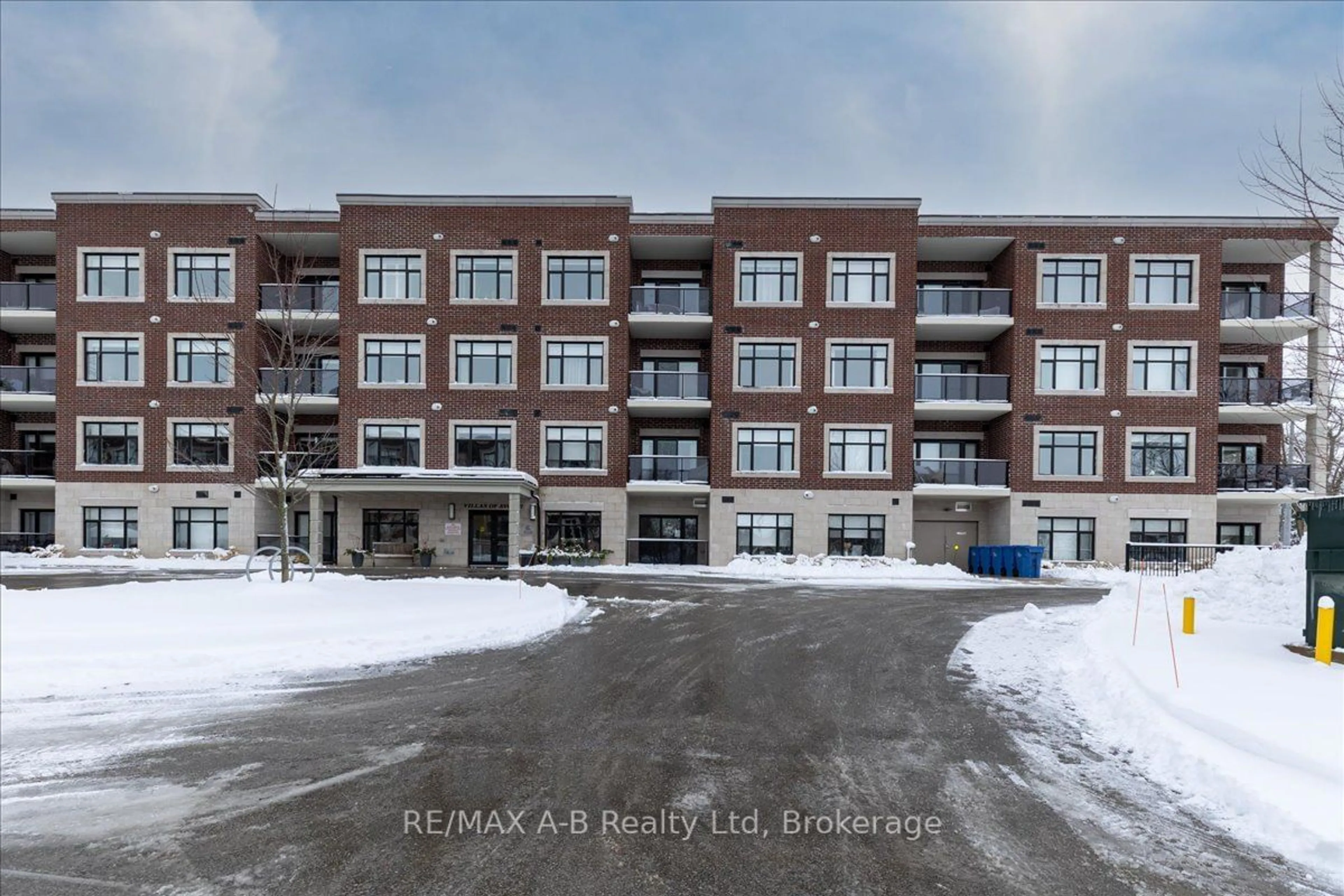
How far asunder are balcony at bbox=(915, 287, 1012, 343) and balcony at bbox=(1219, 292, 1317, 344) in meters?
8.75

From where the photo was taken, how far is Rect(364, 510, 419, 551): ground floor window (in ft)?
94.5

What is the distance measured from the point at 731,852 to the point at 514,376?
2667cm

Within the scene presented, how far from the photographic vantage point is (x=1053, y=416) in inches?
1149

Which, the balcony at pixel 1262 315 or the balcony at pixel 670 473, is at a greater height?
the balcony at pixel 1262 315

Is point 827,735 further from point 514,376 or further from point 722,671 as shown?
point 514,376

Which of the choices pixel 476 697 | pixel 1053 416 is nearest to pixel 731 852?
pixel 476 697

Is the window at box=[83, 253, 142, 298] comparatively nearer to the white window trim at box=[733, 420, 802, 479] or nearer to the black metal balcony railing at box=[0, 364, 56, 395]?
the black metal balcony railing at box=[0, 364, 56, 395]

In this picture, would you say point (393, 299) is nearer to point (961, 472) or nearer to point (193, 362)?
point (193, 362)

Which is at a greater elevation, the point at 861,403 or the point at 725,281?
the point at 725,281

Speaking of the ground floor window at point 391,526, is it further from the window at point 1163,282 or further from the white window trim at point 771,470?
the window at point 1163,282

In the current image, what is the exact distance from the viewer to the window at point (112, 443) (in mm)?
29469

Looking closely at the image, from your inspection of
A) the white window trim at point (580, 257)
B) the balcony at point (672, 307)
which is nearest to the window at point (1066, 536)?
the balcony at point (672, 307)

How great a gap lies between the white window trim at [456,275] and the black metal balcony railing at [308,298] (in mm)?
4546

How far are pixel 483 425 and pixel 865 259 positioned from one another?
1719cm
